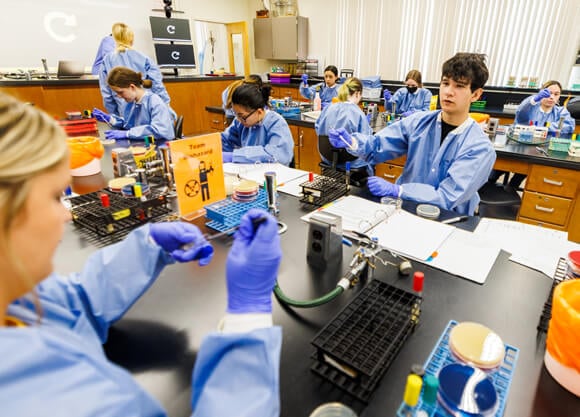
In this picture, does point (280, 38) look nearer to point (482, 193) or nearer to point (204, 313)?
point (482, 193)

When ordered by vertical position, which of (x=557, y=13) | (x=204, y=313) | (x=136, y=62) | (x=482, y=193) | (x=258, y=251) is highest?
(x=557, y=13)

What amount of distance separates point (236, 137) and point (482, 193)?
6.16 ft

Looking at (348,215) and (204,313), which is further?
(348,215)

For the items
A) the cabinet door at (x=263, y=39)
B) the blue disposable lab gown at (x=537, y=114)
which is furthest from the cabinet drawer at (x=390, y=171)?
the cabinet door at (x=263, y=39)

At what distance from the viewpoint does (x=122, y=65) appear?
11.7 feet

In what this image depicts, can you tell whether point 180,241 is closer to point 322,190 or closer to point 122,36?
point 322,190

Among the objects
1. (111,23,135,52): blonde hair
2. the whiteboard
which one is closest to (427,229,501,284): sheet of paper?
(111,23,135,52): blonde hair

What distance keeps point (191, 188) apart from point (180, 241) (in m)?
0.42

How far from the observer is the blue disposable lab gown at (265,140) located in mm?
2041

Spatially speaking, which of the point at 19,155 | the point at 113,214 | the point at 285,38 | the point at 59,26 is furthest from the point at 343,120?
the point at 59,26

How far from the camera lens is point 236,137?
2488 millimetres

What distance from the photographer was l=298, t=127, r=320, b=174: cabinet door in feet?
12.0

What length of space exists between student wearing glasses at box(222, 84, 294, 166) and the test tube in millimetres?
772

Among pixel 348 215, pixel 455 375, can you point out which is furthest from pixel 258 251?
pixel 348 215
